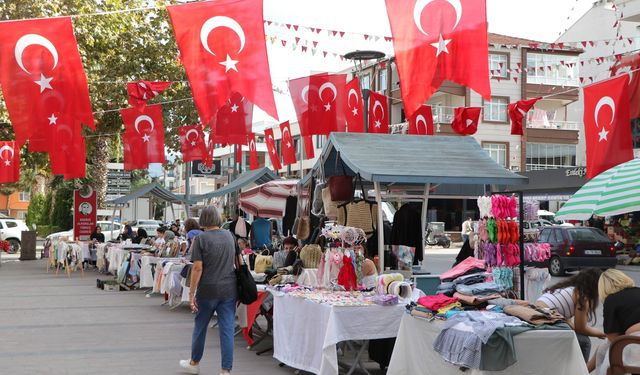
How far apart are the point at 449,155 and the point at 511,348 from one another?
5317mm

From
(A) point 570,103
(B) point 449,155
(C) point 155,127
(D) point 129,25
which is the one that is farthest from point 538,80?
(B) point 449,155

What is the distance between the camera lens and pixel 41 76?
11672mm

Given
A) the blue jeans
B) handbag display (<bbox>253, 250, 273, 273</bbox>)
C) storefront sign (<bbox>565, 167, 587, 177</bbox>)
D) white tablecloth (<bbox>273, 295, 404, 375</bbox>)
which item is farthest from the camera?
storefront sign (<bbox>565, 167, 587, 177</bbox>)

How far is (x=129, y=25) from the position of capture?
92.3ft

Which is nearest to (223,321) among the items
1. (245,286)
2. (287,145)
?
(245,286)

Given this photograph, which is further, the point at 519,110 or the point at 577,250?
the point at 577,250

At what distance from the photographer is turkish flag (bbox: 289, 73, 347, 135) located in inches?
661

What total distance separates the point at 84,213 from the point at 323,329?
2252 cm

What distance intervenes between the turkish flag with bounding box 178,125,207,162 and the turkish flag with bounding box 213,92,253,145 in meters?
7.50

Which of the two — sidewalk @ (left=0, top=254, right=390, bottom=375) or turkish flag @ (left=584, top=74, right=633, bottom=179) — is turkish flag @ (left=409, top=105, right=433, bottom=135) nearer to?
sidewalk @ (left=0, top=254, right=390, bottom=375)

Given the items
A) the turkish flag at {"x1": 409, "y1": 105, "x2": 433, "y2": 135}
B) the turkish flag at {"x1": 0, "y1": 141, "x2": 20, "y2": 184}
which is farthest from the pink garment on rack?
the turkish flag at {"x1": 0, "y1": 141, "x2": 20, "y2": 184}

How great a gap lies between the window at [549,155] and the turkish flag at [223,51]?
44.0 meters

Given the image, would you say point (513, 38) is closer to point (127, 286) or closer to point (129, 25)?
point (129, 25)

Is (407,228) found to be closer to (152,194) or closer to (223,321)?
(223,321)
